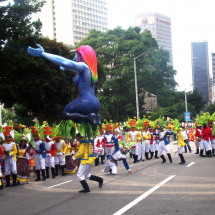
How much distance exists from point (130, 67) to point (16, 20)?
90.9 ft

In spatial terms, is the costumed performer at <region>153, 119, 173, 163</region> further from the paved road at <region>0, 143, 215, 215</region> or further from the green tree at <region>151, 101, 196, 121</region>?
→ the green tree at <region>151, 101, 196, 121</region>

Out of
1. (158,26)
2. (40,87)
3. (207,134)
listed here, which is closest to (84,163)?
(207,134)

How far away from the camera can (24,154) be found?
12.7 m

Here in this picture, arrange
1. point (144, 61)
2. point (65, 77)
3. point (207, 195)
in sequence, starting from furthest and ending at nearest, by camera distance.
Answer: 1. point (144, 61)
2. point (65, 77)
3. point (207, 195)

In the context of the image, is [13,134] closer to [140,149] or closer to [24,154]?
[24,154]

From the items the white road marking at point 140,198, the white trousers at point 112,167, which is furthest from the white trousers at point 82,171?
the white trousers at point 112,167

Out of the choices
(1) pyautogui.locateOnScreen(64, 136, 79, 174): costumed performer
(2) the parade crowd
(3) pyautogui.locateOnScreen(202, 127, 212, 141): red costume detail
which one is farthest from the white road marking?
(3) pyautogui.locateOnScreen(202, 127, 212, 141): red costume detail

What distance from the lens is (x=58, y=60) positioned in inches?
331

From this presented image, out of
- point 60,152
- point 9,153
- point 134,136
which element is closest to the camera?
point 9,153

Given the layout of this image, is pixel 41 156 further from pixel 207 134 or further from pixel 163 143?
pixel 207 134

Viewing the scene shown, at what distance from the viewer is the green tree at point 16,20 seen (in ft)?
42.0

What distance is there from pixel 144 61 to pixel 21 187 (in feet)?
101

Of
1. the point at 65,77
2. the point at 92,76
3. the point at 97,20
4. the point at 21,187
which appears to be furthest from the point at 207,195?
the point at 97,20

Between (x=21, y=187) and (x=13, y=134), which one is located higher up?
(x=13, y=134)
